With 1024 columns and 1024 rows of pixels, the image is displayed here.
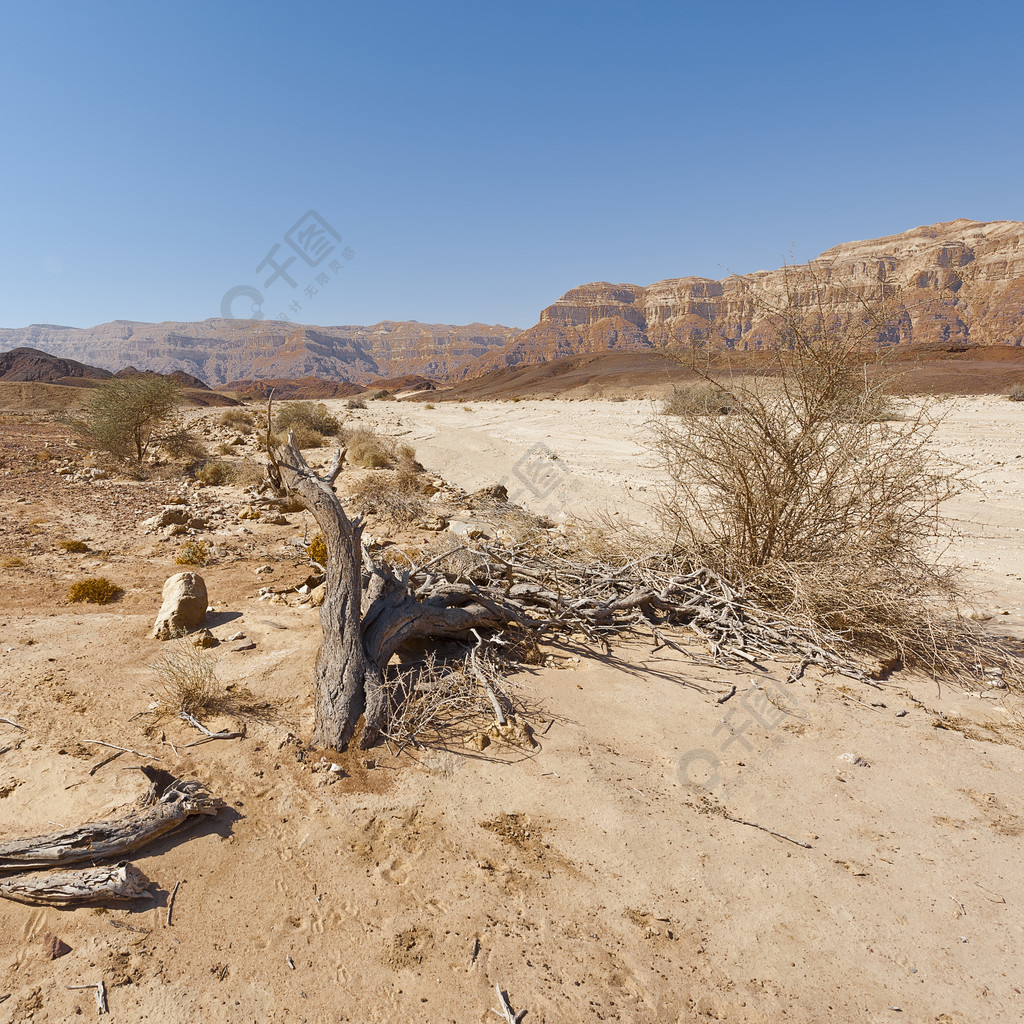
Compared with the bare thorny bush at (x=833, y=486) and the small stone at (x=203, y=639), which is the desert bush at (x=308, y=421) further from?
the bare thorny bush at (x=833, y=486)

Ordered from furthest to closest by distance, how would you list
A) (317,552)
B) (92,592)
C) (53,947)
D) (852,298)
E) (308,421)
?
(308,421) → (317,552) → (92,592) → (852,298) → (53,947)

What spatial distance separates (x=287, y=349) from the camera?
128 m

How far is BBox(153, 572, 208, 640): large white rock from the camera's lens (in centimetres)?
438

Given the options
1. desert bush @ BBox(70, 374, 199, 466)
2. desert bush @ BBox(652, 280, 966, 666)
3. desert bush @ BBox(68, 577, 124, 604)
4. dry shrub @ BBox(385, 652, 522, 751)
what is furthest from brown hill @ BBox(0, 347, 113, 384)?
desert bush @ BBox(652, 280, 966, 666)

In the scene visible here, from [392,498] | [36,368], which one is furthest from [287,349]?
[392,498]

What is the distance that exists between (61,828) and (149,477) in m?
11.1

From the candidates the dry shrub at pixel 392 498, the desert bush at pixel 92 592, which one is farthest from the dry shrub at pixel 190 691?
the dry shrub at pixel 392 498

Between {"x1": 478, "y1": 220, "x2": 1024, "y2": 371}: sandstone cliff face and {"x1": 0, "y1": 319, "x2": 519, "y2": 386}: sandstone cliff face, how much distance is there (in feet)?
77.6

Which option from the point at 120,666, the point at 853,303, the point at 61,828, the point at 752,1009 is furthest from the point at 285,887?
the point at 853,303

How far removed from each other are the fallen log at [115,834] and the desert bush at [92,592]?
3.26 metres

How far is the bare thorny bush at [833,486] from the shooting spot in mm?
4078

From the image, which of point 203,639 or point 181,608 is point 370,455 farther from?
point 203,639

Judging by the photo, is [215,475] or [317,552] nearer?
[317,552]

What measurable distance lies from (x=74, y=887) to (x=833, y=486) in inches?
200
